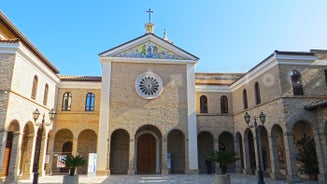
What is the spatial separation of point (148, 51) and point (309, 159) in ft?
48.3

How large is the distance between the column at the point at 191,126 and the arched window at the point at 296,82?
7.93 metres

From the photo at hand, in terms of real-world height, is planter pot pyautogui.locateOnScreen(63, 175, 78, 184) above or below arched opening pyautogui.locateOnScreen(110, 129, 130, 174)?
below

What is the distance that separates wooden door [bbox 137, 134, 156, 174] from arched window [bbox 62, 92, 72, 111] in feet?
23.6

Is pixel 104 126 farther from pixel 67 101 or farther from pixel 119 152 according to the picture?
pixel 67 101

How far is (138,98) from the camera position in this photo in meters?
21.5

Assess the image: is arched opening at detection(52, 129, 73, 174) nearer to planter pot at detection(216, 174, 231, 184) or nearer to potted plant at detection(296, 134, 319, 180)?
planter pot at detection(216, 174, 231, 184)

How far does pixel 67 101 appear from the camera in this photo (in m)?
23.3

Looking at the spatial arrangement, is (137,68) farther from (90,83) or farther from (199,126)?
(199,126)

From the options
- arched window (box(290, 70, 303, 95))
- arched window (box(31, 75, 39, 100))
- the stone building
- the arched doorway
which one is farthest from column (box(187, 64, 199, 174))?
arched window (box(31, 75, 39, 100))

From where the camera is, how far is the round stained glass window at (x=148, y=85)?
2173cm

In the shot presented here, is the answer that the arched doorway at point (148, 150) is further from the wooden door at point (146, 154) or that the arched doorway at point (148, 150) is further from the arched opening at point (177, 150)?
the arched opening at point (177, 150)

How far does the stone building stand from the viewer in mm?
16672

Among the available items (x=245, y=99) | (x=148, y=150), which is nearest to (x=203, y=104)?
(x=245, y=99)

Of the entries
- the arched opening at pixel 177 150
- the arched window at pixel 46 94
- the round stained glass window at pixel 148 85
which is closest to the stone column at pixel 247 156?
the arched opening at pixel 177 150
